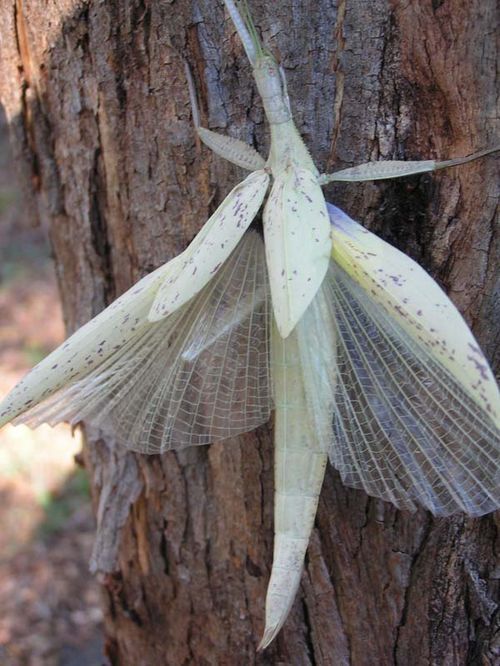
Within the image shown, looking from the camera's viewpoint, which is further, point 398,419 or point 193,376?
point 193,376

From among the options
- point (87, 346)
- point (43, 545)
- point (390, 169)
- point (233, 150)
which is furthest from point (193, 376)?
point (43, 545)

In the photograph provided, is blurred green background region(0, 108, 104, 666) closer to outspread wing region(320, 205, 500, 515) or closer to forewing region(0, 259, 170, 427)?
forewing region(0, 259, 170, 427)

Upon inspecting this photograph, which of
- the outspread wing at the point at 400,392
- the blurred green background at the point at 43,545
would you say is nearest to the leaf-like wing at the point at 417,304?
the outspread wing at the point at 400,392

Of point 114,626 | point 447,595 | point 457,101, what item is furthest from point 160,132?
point 114,626

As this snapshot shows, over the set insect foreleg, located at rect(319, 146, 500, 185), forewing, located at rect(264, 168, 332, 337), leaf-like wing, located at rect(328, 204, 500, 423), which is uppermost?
insect foreleg, located at rect(319, 146, 500, 185)

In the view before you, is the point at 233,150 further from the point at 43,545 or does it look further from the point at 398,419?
the point at 43,545

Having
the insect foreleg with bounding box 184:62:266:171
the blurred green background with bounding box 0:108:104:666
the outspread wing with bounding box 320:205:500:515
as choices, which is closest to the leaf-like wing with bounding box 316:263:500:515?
the outspread wing with bounding box 320:205:500:515
